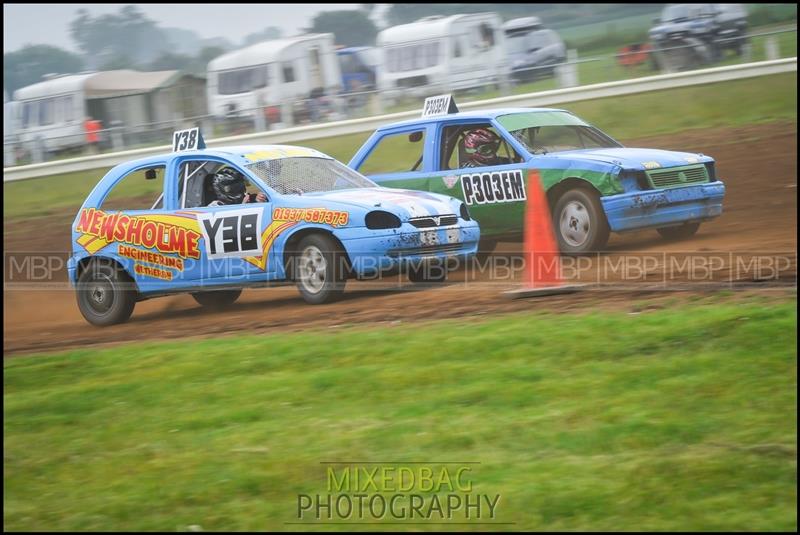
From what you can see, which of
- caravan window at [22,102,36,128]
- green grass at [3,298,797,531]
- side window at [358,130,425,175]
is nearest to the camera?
green grass at [3,298,797,531]

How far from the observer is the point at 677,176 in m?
12.2

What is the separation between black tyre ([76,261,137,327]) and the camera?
38.4 feet

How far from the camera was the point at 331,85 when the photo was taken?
29219mm

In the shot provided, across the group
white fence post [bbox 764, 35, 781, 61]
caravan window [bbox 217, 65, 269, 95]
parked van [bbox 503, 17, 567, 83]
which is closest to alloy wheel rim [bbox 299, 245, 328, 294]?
white fence post [bbox 764, 35, 781, 61]

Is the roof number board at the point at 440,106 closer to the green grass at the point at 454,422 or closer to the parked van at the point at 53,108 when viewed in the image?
the green grass at the point at 454,422

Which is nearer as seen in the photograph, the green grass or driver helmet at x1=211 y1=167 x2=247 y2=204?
the green grass

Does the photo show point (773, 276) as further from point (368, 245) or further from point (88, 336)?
point (88, 336)

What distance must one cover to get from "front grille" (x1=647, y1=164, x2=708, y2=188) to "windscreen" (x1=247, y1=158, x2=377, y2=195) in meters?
2.81

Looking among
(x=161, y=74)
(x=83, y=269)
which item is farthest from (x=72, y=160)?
(x=83, y=269)

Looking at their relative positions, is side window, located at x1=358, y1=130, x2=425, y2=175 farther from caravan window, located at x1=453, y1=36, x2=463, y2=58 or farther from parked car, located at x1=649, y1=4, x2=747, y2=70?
caravan window, located at x1=453, y1=36, x2=463, y2=58

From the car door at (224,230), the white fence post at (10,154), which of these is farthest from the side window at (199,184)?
the white fence post at (10,154)

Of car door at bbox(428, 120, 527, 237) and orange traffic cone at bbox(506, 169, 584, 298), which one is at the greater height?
car door at bbox(428, 120, 527, 237)

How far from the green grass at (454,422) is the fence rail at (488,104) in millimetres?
14634

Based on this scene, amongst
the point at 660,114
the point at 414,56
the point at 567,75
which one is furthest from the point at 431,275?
the point at 414,56
